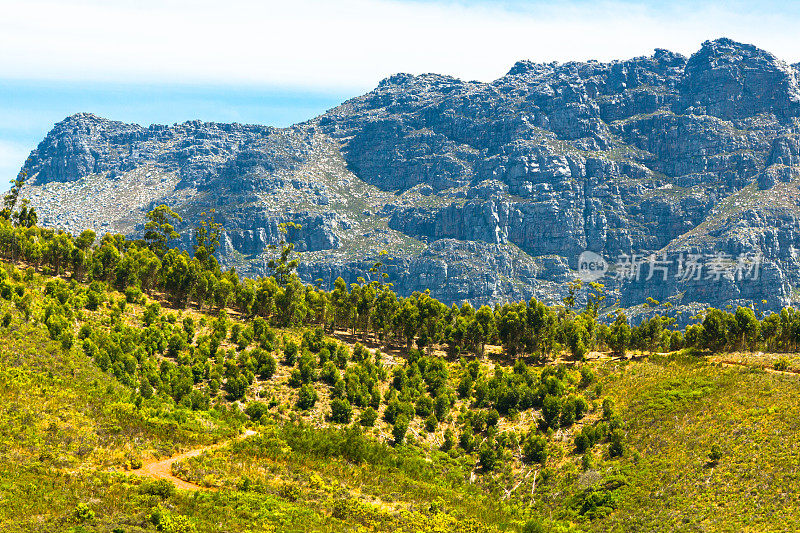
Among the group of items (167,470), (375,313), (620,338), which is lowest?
(167,470)

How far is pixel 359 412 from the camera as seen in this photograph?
101 metres

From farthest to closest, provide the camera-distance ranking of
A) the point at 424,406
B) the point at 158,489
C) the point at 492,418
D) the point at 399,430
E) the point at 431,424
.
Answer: the point at 424,406 < the point at 492,418 < the point at 431,424 < the point at 399,430 < the point at 158,489

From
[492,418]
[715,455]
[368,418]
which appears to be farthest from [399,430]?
[715,455]

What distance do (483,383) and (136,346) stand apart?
59107mm

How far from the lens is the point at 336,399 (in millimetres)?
98875

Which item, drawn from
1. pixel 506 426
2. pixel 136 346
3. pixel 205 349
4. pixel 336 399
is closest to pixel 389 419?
pixel 336 399

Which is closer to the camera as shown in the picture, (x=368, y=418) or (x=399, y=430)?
(x=399, y=430)

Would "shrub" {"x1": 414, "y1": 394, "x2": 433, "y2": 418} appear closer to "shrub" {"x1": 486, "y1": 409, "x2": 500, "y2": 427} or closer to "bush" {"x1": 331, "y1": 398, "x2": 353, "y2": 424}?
"shrub" {"x1": 486, "y1": 409, "x2": 500, "y2": 427}

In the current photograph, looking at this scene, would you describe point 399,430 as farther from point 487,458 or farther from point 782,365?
point 782,365

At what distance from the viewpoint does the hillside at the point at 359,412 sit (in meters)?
53.8

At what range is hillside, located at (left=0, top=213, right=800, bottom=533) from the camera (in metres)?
53.8

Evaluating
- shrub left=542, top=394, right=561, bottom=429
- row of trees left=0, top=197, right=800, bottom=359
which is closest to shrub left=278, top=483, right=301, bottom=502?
shrub left=542, top=394, right=561, bottom=429

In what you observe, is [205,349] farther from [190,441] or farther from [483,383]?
[483,383]

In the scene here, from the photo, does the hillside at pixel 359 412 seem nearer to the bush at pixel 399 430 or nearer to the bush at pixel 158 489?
the bush at pixel 158 489
